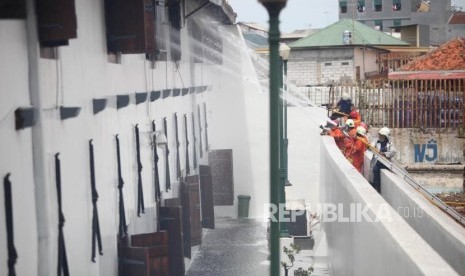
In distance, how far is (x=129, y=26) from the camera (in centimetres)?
765

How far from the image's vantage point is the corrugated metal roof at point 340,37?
36812mm

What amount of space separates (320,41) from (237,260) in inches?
998

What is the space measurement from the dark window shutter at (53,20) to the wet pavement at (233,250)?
8.31m

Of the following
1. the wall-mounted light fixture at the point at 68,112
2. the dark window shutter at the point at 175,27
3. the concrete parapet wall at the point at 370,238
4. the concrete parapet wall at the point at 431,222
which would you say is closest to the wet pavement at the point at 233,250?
the concrete parapet wall at the point at 370,238

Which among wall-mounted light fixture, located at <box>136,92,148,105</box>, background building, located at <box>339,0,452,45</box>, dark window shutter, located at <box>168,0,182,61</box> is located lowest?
wall-mounted light fixture, located at <box>136,92,148,105</box>

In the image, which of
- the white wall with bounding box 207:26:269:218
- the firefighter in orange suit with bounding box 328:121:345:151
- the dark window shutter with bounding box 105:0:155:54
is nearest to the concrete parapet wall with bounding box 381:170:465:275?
the firefighter in orange suit with bounding box 328:121:345:151

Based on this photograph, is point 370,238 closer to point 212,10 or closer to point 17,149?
point 17,149

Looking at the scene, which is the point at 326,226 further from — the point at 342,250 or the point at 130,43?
the point at 130,43

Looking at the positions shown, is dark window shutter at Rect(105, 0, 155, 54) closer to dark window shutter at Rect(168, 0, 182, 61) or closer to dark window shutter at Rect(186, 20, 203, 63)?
dark window shutter at Rect(168, 0, 182, 61)

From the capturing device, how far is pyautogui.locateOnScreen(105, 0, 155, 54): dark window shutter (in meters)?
7.47

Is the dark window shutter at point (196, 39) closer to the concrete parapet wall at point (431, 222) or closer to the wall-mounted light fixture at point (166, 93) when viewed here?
the wall-mounted light fixture at point (166, 93)

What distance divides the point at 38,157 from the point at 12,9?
1.24m

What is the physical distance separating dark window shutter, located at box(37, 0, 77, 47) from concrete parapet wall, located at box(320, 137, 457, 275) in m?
3.35

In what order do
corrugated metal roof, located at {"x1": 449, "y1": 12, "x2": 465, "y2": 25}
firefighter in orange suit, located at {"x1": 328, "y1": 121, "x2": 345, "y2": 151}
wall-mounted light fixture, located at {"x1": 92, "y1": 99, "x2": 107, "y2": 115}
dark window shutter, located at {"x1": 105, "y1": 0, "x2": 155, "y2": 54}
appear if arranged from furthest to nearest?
corrugated metal roof, located at {"x1": 449, "y1": 12, "x2": 465, "y2": 25}
firefighter in orange suit, located at {"x1": 328, "y1": 121, "x2": 345, "y2": 151}
dark window shutter, located at {"x1": 105, "y1": 0, "x2": 155, "y2": 54}
wall-mounted light fixture, located at {"x1": 92, "y1": 99, "x2": 107, "y2": 115}
